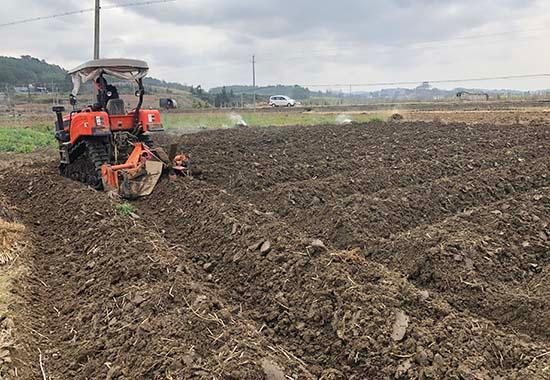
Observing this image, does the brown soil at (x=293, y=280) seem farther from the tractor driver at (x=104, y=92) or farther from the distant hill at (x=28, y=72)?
the distant hill at (x=28, y=72)

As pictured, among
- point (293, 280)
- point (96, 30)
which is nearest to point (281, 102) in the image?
point (96, 30)

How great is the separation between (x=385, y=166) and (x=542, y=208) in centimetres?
446

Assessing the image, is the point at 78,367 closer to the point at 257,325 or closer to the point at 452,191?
the point at 257,325

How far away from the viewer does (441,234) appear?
7082mm

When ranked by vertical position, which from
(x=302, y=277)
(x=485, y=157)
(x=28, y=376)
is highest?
(x=485, y=157)

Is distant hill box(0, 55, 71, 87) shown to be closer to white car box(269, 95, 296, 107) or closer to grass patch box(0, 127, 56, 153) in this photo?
white car box(269, 95, 296, 107)

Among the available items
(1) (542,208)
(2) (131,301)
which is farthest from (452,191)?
(2) (131,301)

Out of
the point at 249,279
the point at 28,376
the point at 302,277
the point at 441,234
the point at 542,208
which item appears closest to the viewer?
the point at 28,376

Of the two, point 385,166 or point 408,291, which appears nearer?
point 408,291

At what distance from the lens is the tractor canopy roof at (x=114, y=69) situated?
11000 mm

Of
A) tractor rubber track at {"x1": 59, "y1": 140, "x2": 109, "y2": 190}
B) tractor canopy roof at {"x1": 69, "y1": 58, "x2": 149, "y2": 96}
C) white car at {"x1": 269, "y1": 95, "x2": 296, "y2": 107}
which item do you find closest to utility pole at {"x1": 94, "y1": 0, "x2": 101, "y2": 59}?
tractor rubber track at {"x1": 59, "y1": 140, "x2": 109, "y2": 190}

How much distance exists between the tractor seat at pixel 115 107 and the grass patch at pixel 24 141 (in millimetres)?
9252

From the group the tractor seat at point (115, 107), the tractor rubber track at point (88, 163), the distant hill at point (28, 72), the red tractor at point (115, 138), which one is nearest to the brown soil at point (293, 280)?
the red tractor at point (115, 138)

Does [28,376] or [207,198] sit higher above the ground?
[207,198]
